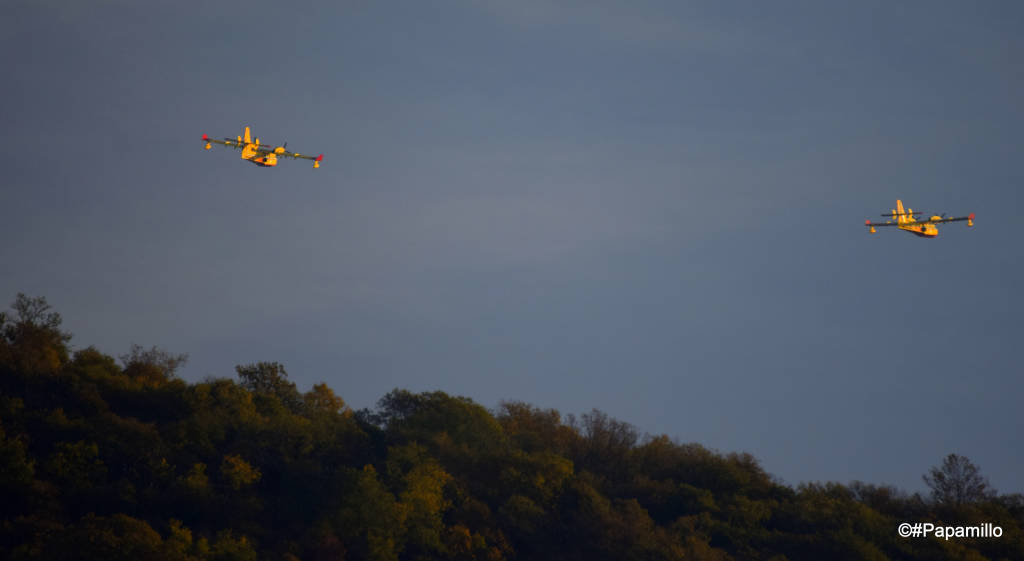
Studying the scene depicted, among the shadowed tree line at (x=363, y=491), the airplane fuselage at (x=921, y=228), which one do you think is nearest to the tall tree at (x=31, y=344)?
the shadowed tree line at (x=363, y=491)

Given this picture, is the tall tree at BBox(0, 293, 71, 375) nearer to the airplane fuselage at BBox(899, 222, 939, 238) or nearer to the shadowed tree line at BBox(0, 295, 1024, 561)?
the shadowed tree line at BBox(0, 295, 1024, 561)

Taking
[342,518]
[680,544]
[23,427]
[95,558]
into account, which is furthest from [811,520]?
[23,427]

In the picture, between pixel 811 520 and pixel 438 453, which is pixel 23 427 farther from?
pixel 811 520

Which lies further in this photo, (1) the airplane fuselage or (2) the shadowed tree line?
(1) the airplane fuselage

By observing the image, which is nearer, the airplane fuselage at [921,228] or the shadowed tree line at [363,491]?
the shadowed tree line at [363,491]

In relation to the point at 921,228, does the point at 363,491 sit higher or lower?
lower

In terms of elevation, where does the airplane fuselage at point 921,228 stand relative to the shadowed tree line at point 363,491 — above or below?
above

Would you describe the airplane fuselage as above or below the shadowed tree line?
above

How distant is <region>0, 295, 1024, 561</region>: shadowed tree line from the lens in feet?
257

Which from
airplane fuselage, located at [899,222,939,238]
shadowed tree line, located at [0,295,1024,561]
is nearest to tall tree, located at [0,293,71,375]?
shadowed tree line, located at [0,295,1024,561]

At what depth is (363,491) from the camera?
82938mm

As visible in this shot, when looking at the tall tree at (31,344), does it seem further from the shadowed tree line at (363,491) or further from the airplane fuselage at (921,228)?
the airplane fuselage at (921,228)

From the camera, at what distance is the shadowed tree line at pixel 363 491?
78.2m

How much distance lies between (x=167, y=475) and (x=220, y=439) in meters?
7.24
